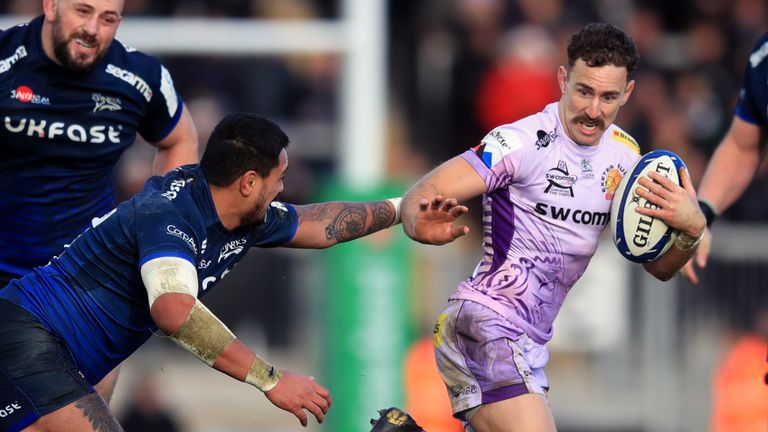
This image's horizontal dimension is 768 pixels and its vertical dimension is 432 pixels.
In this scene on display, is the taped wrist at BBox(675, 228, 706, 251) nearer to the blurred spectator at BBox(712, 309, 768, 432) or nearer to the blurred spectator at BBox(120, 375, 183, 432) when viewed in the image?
the blurred spectator at BBox(712, 309, 768, 432)

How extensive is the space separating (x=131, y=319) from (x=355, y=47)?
5416 mm

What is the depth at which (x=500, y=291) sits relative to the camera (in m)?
6.60

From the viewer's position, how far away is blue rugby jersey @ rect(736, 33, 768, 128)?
7375 millimetres

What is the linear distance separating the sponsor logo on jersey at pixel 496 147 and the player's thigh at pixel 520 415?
1098mm

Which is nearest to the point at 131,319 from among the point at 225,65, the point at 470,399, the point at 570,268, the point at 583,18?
the point at 470,399

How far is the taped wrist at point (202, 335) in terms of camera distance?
232 inches

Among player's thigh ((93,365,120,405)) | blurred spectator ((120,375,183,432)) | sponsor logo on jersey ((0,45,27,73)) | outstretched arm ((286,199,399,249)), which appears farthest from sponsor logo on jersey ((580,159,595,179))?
blurred spectator ((120,375,183,432))

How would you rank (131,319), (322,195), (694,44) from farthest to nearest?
(694,44) → (322,195) → (131,319)

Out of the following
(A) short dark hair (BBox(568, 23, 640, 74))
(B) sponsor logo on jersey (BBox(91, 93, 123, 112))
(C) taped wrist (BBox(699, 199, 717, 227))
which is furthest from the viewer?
(C) taped wrist (BBox(699, 199, 717, 227))

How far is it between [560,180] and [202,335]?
5.97 feet

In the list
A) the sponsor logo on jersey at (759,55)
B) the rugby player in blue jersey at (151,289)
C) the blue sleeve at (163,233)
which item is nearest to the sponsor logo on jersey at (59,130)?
the rugby player in blue jersey at (151,289)

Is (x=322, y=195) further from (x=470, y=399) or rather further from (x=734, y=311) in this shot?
(x=470, y=399)

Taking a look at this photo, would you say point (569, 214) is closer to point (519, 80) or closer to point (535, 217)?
point (535, 217)

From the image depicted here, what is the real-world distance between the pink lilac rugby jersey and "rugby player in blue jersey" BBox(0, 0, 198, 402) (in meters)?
1.98
